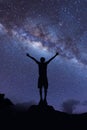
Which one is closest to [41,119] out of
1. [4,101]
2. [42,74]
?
[42,74]

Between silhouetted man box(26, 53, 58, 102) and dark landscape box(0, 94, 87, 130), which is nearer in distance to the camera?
dark landscape box(0, 94, 87, 130)

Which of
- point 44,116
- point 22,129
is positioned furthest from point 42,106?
point 22,129

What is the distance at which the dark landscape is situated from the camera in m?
15.4

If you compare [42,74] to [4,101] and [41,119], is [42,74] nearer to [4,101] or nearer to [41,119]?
[41,119]

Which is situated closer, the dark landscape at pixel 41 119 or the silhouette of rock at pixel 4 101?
the dark landscape at pixel 41 119

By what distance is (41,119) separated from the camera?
625 inches

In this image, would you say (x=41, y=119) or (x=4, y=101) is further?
(x=4, y=101)

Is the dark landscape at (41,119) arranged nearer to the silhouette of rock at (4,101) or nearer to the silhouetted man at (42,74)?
the silhouetted man at (42,74)

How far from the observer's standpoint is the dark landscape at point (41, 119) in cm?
1544

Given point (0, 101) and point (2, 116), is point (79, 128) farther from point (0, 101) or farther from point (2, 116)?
point (0, 101)

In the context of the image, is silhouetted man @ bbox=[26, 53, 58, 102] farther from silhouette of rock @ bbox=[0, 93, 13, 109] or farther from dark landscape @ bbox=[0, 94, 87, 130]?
silhouette of rock @ bbox=[0, 93, 13, 109]

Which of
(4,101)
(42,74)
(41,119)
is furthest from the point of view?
(4,101)

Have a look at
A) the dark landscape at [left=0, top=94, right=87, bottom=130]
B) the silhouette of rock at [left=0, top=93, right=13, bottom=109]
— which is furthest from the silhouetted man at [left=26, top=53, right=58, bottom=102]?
the silhouette of rock at [left=0, top=93, right=13, bottom=109]

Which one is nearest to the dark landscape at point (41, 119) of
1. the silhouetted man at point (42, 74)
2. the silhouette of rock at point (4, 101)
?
the silhouetted man at point (42, 74)
